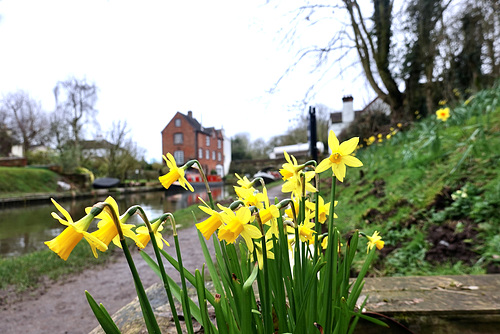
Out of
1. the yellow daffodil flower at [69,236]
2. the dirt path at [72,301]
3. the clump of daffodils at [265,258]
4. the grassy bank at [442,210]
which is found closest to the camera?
the yellow daffodil flower at [69,236]

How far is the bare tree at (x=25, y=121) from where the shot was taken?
21969 mm

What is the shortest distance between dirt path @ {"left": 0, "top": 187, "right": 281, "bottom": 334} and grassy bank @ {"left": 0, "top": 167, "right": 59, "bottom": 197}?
12.6m

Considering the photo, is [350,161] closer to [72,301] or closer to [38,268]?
[72,301]

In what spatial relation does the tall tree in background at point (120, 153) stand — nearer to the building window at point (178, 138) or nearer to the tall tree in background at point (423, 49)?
the building window at point (178, 138)

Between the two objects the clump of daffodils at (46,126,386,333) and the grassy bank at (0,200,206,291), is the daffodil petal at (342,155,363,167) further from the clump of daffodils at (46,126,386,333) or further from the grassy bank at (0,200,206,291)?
the grassy bank at (0,200,206,291)

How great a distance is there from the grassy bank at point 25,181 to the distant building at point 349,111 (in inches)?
560

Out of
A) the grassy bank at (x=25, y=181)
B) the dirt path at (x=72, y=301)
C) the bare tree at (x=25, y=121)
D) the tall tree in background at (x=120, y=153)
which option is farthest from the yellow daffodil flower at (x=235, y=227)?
the bare tree at (x=25, y=121)

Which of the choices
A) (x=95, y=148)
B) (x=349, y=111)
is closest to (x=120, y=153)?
(x=95, y=148)

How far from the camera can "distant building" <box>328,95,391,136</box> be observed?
9086 millimetres

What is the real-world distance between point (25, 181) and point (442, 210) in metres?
17.3

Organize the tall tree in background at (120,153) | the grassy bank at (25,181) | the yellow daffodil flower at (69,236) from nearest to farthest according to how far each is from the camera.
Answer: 1. the yellow daffodil flower at (69,236)
2. the grassy bank at (25,181)
3. the tall tree in background at (120,153)

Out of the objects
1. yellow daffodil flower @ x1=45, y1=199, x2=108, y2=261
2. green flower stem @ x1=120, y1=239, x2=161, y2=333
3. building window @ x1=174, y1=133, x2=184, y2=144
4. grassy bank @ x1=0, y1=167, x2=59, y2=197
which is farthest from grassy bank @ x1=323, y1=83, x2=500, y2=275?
building window @ x1=174, y1=133, x2=184, y2=144

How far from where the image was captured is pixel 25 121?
2286 cm

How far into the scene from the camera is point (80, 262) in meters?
3.25
